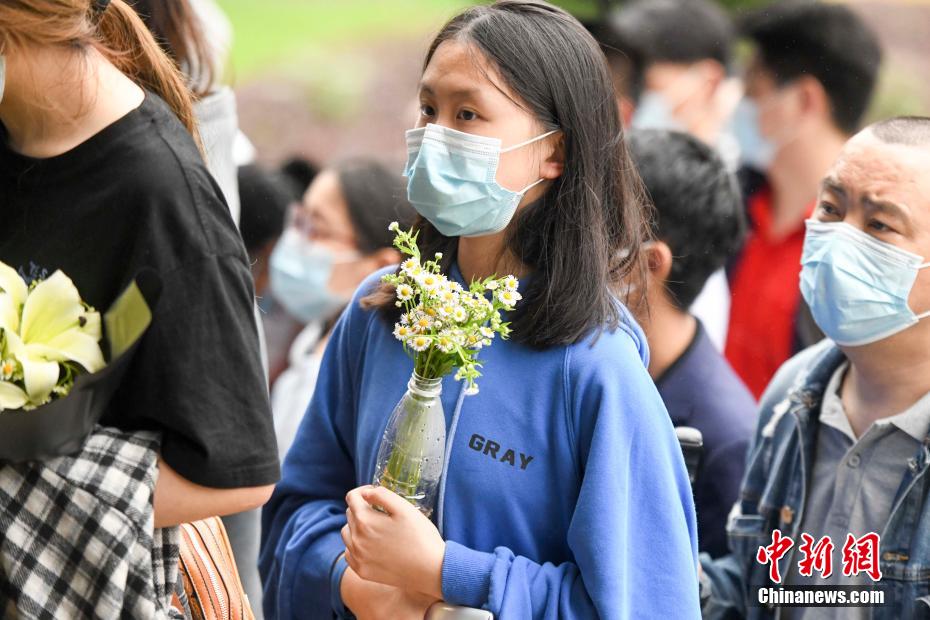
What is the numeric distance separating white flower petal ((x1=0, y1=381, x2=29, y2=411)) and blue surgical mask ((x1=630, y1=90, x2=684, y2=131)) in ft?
12.2

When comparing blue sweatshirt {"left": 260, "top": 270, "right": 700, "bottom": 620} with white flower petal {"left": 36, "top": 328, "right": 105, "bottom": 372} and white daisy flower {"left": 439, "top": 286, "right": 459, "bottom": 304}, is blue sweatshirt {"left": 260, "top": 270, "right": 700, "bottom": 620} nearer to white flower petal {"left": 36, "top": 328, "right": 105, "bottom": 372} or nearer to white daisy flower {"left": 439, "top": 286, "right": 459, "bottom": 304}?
white daisy flower {"left": 439, "top": 286, "right": 459, "bottom": 304}

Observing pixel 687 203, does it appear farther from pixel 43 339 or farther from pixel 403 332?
pixel 43 339

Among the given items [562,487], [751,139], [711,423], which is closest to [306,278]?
[711,423]

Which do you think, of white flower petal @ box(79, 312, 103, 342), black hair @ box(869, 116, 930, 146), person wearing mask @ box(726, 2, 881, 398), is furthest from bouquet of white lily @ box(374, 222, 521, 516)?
person wearing mask @ box(726, 2, 881, 398)

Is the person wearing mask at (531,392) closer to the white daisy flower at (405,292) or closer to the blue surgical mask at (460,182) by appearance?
the blue surgical mask at (460,182)

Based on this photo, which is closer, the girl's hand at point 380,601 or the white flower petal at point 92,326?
the white flower petal at point 92,326

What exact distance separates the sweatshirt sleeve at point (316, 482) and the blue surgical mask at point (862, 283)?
104 centimetres

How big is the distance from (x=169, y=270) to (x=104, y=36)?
524 millimetres

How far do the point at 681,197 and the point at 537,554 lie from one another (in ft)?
4.70

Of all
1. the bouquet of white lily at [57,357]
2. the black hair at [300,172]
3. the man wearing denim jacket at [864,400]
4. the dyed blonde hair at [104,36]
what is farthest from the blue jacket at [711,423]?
the black hair at [300,172]

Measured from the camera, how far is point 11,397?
1.72m

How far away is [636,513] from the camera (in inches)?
76.6

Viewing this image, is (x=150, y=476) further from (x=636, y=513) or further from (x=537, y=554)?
(x=636, y=513)

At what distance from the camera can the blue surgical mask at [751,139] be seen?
473 cm
